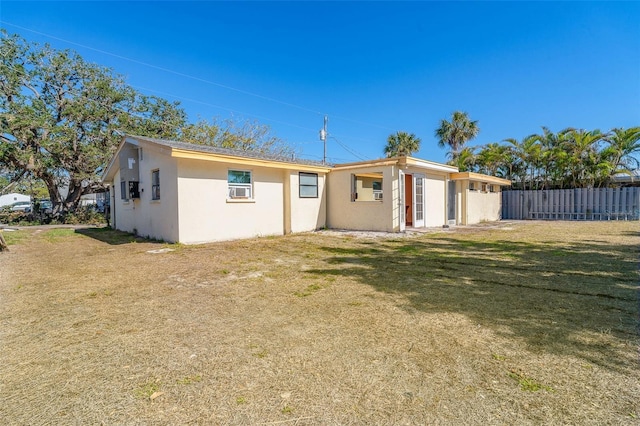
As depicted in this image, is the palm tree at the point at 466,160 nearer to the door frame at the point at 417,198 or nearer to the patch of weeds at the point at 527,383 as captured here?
the door frame at the point at 417,198

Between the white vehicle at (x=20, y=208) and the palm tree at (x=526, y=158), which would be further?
the white vehicle at (x=20, y=208)

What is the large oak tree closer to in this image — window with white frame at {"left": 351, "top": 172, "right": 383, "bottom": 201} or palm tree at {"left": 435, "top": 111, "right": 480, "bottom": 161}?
window with white frame at {"left": 351, "top": 172, "right": 383, "bottom": 201}

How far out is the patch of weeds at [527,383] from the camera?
210 centimetres

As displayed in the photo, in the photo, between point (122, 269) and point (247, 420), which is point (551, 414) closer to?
point (247, 420)

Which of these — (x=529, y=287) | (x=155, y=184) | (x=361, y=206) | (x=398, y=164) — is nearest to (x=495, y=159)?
(x=398, y=164)

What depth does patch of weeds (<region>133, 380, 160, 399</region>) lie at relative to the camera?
2.11 meters

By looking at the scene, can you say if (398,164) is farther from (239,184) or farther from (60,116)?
(60,116)

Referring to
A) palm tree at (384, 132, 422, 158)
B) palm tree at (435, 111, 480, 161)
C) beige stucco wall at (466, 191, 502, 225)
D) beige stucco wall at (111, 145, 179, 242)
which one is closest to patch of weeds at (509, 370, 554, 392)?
beige stucco wall at (111, 145, 179, 242)

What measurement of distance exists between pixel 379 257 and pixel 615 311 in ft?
13.4

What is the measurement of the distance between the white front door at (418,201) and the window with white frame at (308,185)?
421 centimetres

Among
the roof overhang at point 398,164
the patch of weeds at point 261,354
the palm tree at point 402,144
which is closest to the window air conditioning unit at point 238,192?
the roof overhang at point 398,164

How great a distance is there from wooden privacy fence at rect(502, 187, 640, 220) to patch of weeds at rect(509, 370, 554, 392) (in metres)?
21.2

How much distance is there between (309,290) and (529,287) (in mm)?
3210

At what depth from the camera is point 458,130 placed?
27828mm
